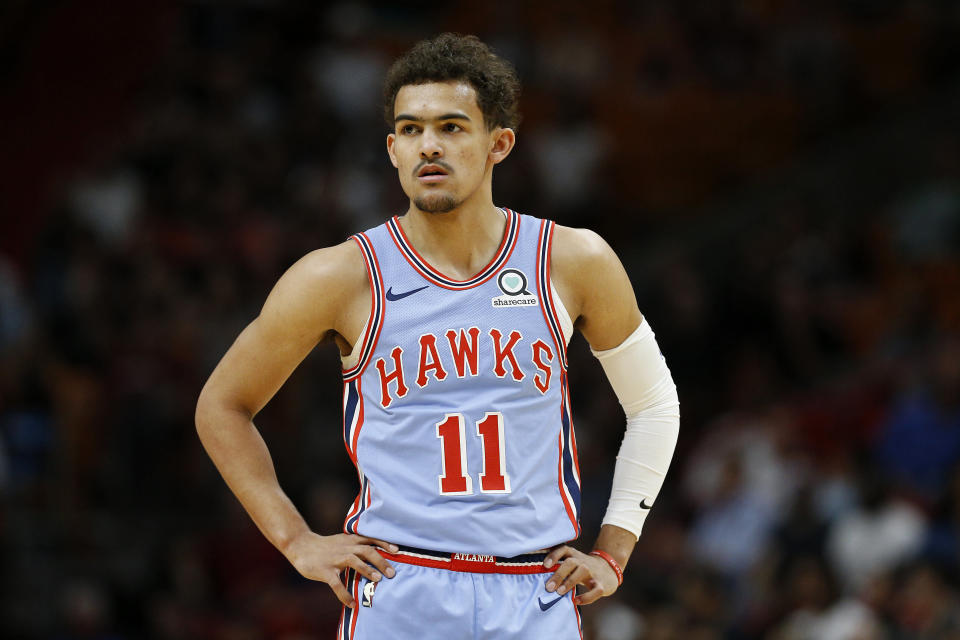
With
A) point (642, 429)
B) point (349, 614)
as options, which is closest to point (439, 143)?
point (642, 429)

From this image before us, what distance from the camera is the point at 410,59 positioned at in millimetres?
4137

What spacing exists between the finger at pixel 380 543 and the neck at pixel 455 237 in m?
0.82

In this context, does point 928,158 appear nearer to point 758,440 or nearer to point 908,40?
point 908,40

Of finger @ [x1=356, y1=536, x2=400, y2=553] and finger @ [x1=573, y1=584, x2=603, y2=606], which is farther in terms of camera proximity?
finger @ [x1=573, y1=584, x2=603, y2=606]

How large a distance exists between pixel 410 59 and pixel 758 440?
7.30 meters

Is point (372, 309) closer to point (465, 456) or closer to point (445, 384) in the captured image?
point (445, 384)

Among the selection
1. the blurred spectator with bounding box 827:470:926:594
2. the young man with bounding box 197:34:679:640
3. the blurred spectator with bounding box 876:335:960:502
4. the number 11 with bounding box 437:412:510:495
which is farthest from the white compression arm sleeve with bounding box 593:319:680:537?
the blurred spectator with bounding box 876:335:960:502

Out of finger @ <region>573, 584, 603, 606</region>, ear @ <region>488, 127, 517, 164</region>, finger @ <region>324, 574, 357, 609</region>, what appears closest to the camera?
finger @ <region>324, 574, 357, 609</region>

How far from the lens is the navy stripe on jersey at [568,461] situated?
163 inches

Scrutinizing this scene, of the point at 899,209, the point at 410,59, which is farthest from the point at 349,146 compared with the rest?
the point at 410,59

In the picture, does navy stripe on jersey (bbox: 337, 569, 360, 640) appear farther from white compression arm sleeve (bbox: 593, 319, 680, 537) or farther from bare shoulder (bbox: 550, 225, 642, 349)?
bare shoulder (bbox: 550, 225, 642, 349)

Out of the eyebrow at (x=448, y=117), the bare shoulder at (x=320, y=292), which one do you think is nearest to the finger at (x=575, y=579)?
the bare shoulder at (x=320, y=292)

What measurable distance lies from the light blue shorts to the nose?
1142 millimetres

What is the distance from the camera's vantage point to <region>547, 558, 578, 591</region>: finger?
4.00 metres
